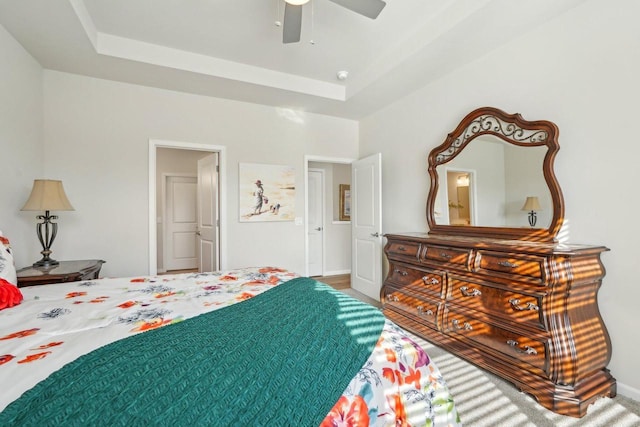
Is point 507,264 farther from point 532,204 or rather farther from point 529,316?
point 532,204

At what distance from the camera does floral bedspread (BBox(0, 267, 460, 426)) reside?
2.90 feet

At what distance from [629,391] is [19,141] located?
198 inches

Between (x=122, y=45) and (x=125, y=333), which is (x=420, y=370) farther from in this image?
(x=122, y=45)

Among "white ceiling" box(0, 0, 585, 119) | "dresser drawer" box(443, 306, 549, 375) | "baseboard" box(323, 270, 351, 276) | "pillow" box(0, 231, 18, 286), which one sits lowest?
"baseboard" box(323, 270, 351, 276)

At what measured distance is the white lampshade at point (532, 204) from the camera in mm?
2373

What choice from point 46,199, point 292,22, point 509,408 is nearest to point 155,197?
point 46,199

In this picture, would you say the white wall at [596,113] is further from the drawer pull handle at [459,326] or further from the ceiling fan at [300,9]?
the ceiling fan at [300,9]

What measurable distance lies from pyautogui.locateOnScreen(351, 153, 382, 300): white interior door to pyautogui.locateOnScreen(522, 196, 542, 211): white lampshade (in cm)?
171

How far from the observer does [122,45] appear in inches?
111

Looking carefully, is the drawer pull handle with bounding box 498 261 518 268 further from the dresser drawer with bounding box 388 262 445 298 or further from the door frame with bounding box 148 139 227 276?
the door frame with bounding box 148 139 227 276

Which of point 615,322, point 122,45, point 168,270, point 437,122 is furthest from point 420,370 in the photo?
point 168,270

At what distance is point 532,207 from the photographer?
7.88 feet

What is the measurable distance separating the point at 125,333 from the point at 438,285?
234 cm

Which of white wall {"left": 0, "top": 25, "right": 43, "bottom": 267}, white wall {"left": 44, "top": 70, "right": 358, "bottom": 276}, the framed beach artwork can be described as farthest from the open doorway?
white wall {"left": 0, "top": 25, "right": 43, "bottom": 267}
